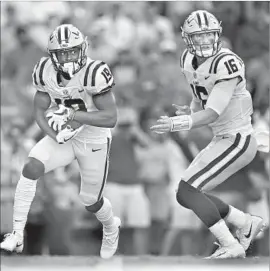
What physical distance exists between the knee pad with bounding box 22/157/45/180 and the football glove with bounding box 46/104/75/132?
1.09 feet

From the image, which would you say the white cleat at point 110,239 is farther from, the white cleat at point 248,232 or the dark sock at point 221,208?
the white cleat at point 248,232

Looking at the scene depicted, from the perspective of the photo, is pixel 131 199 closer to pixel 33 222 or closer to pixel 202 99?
pixel 33 222

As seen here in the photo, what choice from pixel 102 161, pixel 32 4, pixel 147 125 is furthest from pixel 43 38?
pixel 102 161

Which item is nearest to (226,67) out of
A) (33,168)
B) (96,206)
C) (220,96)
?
(220,96)

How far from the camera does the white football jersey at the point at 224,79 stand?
28.0 feet

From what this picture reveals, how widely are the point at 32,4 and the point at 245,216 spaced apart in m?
4.97

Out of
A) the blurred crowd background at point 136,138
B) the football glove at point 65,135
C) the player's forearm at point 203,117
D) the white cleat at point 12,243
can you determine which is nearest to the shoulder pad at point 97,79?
the football glove at point 65,135

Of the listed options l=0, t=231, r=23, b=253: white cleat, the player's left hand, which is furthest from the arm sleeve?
l=0, t=231, r=23, b=253: white cleat

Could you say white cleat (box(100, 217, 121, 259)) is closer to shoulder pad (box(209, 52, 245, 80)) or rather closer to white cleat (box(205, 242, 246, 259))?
white cleat (box(205, 242, 246, 259))

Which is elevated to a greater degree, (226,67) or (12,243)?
(226,67)

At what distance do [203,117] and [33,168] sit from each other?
1.33 meters

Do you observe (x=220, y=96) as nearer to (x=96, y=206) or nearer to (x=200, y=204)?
(x=200, y=204)

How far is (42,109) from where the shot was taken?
28.8 ft

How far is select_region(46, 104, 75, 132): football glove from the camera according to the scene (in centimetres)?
844
